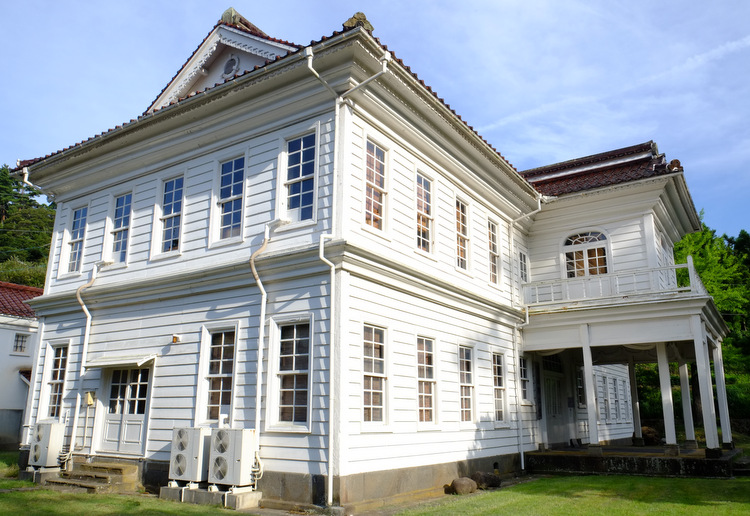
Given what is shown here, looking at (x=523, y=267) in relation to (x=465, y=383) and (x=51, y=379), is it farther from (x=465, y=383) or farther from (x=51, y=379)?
(x=51, y=379)

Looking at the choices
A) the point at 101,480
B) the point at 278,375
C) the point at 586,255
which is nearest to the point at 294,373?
the point at 278,375

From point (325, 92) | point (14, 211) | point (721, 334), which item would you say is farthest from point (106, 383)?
point (14, 211)

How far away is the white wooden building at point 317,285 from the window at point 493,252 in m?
0.09

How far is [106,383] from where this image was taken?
1272 centimetres

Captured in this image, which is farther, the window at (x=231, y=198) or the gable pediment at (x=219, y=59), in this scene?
the gable pediment at (x=219, y=59)

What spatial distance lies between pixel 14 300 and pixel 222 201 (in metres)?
17.0

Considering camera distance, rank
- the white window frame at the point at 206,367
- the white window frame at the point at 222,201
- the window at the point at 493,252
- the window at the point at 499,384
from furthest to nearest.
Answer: the window at the point at 493,252
the window at the point at 499,384
the white window frame at the point at 222,201
the white window frame at the point at 206,367

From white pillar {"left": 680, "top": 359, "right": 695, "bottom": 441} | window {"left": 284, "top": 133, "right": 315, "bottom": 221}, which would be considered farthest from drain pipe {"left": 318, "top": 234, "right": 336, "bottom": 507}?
white pillar {"left": 680, "top": 359, "right": 695, "bottom": 441}

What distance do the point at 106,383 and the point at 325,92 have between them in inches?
306

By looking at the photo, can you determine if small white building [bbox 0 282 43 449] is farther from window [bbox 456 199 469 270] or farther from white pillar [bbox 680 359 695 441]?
white pillar [bbox 680 359 695 441]

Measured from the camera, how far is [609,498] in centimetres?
1056

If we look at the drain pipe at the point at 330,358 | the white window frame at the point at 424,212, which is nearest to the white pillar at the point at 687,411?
the white window frame at the point at 424,212

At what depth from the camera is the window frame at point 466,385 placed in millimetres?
12891

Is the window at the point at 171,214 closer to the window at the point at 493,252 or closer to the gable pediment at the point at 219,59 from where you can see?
the gable pediment at the point at 219,59
